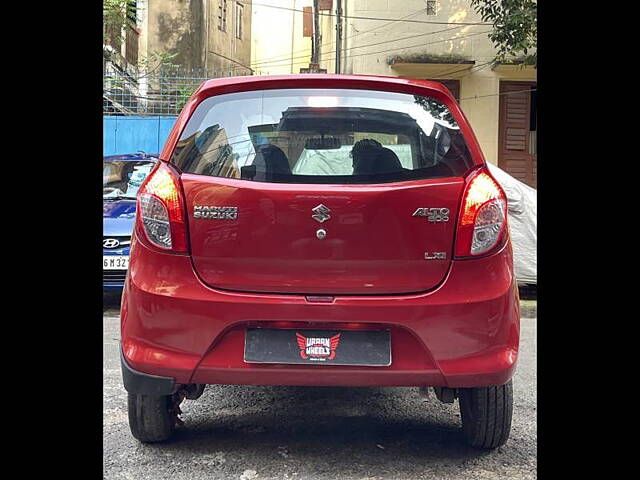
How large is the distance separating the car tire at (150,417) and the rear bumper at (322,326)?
0.34 metres

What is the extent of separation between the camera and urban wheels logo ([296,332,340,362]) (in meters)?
2.71

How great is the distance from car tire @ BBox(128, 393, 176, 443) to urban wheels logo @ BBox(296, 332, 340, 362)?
0.73m

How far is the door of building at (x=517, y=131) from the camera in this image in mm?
15219

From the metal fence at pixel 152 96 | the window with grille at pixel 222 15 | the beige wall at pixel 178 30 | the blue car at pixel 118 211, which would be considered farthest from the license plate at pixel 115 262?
the window with grille at pixel 222 15

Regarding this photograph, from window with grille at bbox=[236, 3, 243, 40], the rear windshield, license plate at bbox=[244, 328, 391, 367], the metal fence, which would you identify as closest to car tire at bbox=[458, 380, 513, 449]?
license plate at bbox=[244, 328, 391, 367]

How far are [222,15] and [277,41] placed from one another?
21.8 ft

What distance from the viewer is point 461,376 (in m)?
2.73

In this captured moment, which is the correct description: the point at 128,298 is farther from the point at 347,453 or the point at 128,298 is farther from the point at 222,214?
the point at 347,453

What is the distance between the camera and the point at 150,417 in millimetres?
3078

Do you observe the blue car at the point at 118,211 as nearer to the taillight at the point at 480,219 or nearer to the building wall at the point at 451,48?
the taillight at the point at 480,219
